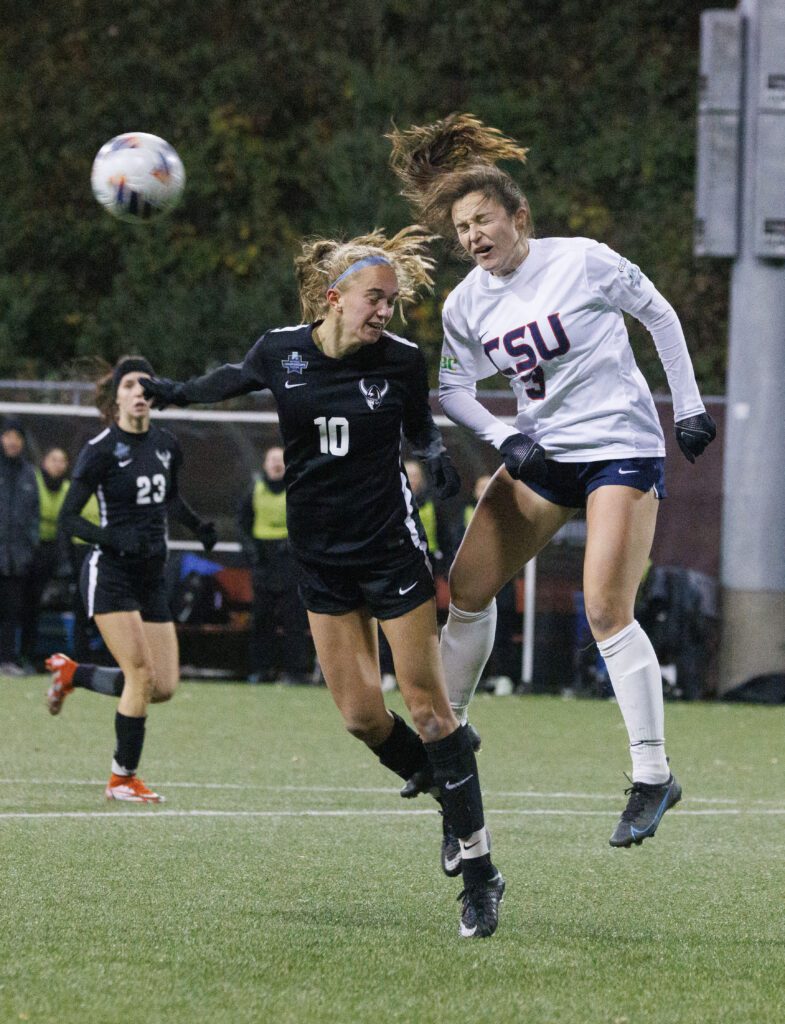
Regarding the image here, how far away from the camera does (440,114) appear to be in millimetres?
27922

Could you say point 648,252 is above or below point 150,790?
above

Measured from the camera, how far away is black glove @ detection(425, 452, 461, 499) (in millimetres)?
5711

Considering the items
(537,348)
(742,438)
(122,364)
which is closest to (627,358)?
(537,348)

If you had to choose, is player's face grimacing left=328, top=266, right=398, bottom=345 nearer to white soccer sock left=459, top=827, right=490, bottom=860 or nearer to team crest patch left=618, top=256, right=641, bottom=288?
team crest patch left=618, top=256, right=641, bottom=288

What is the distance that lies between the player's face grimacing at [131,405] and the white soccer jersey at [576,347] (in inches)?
130

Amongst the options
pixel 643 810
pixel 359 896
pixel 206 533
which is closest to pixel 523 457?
pixel 643 810

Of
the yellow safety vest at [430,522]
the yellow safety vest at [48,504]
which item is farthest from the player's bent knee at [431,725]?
the yellow safety vest at [48,504]

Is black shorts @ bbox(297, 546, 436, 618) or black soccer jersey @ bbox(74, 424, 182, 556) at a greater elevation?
black shorts @ bbox(297, 546, 436, 618)

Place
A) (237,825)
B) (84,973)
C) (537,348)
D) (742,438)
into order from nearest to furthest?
(84,973) → (537,348) → (237,825) → (742,438)

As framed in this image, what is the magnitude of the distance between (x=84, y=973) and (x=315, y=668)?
36.4ft

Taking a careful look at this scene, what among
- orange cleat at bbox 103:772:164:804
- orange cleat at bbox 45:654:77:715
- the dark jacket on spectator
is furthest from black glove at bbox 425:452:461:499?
the dark jacket on spectator

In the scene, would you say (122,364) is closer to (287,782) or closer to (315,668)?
(287,782)

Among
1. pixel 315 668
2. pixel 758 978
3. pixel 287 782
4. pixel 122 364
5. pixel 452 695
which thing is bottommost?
pixel 315 668

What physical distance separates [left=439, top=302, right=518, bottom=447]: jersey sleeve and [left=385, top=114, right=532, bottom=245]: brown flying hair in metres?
0.35
